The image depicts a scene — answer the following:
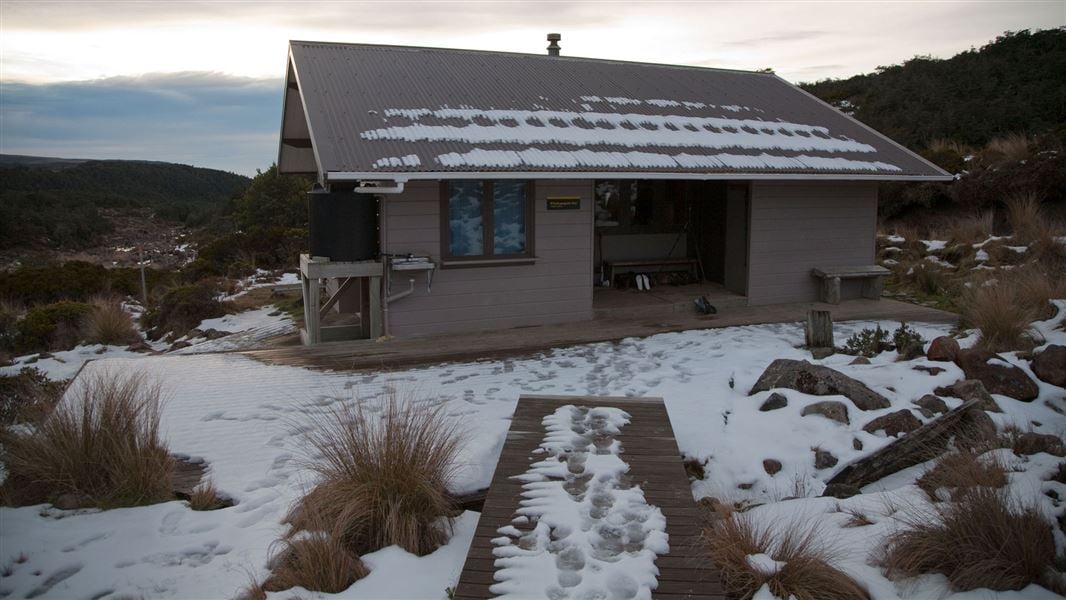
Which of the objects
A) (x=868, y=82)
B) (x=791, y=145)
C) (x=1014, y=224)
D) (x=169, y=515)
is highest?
(x=868, y=82)

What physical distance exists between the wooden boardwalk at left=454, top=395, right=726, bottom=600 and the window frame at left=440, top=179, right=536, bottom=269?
3.73 m

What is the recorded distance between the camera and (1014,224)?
638 inches

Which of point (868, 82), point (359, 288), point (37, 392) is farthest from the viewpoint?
point (868, 82)

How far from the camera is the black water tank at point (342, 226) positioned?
9602 mm

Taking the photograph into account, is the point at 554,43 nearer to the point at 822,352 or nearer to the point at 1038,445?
the point at 822,352

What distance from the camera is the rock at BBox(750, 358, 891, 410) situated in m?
6.68

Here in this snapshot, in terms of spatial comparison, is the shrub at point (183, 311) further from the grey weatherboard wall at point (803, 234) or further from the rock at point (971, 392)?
the rock at point (971, 392)

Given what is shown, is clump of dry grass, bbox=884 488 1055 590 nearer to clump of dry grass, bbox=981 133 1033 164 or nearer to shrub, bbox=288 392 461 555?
shrub, bbox=288 392 461 555

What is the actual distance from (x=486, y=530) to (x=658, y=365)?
447cm

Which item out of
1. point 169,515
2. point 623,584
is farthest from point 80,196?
point 623,584

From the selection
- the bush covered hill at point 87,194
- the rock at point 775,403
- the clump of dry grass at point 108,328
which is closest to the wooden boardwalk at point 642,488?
the rock at point 775,403

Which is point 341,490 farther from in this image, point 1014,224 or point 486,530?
point 1014,224

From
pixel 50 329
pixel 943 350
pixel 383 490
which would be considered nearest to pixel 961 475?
pixel 943 350

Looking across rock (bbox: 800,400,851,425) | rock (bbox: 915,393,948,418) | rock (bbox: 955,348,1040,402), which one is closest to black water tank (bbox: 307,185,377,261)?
rock (bbox: 800,400,851,425)
